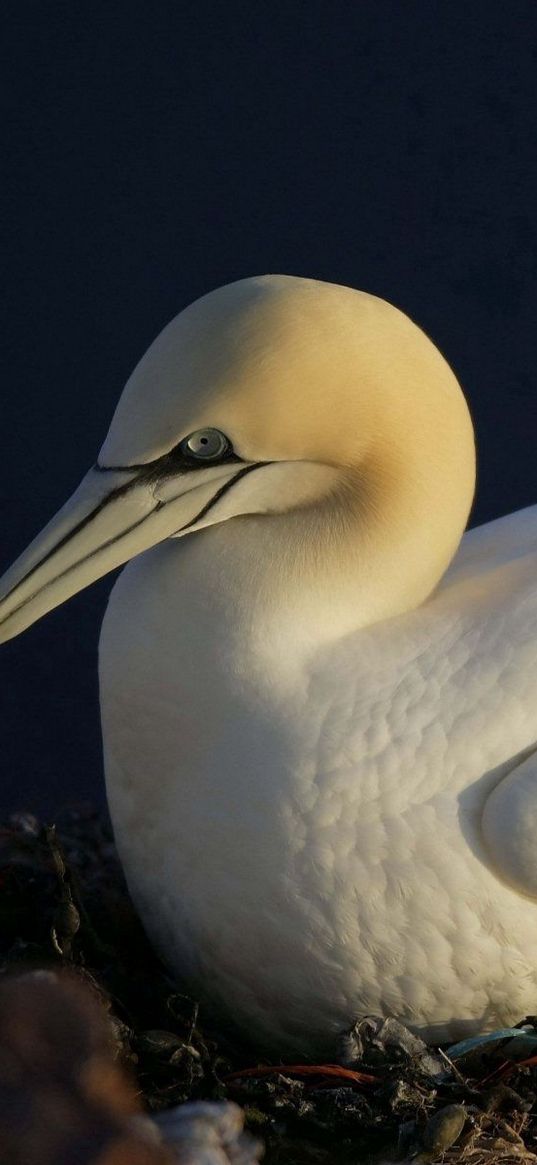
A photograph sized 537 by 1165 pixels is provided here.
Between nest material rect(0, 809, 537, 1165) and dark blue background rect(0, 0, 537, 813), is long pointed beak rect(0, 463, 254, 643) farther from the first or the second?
dark blue background rect(0, 0, 537, 813)

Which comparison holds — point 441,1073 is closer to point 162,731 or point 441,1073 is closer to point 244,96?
point 162,731

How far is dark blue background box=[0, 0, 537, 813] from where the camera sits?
3.97 m

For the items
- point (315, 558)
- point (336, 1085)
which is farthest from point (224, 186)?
point (336, 1085)

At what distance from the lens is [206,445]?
7.75 feet

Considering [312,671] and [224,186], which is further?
[224,186]

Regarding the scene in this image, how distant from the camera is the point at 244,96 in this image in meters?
4.01

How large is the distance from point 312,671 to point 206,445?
31 centimetres

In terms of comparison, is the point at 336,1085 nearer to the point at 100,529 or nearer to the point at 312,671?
the point at 312,671

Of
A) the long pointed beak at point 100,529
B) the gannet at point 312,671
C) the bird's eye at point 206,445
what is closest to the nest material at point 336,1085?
the gannet at point 312,671

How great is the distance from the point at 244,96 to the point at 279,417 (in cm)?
185

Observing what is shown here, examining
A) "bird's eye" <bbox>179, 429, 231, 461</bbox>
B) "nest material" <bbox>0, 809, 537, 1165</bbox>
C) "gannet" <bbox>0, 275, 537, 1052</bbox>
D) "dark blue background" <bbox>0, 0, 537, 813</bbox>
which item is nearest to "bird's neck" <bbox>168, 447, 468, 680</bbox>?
"gannet" <bbox>0, 275, 537, 1052</bbox>

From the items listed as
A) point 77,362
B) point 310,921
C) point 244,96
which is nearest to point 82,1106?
point 310,921

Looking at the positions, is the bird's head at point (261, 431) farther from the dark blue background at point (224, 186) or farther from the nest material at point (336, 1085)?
the dark blue background at point (224, 186)

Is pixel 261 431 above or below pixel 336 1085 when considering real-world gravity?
above
